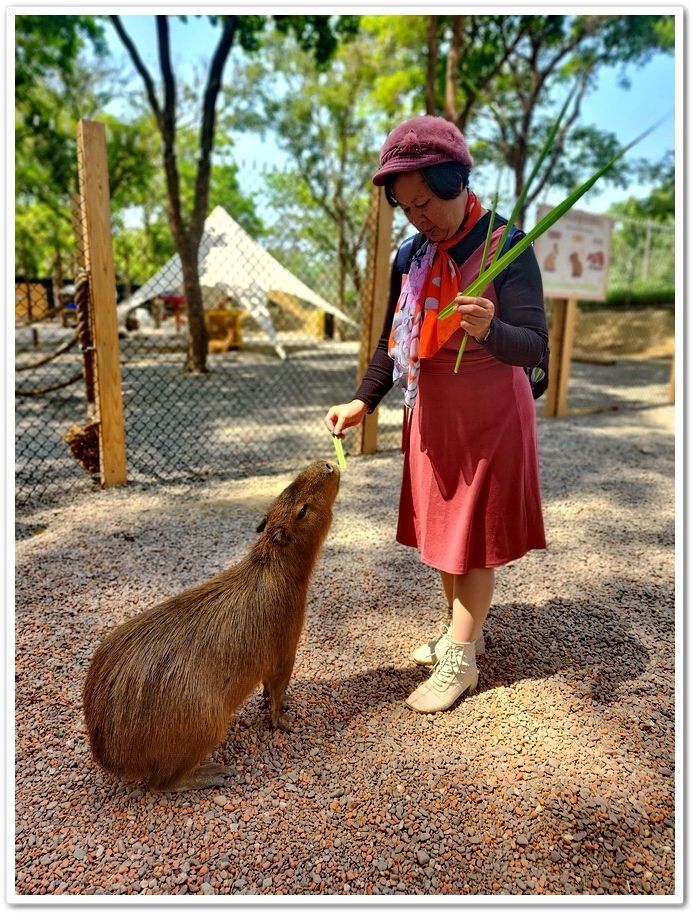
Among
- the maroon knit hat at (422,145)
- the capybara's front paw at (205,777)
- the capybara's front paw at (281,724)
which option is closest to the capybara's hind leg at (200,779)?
the capybara's front paw at (205,777)

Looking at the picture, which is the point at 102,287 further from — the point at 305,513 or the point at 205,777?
the point at 205,777

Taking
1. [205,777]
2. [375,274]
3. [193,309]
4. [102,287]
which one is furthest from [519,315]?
[193,309]

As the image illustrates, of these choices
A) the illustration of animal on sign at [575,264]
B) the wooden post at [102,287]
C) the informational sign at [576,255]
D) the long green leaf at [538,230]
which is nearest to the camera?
the long green leaf at [538,230]

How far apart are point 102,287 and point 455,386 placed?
315cm

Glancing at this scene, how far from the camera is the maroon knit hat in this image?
1675 millimetres

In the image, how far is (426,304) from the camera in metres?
1.93

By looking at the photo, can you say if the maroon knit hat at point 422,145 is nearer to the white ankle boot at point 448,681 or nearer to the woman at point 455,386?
the woman at point 455,386

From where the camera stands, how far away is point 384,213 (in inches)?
203

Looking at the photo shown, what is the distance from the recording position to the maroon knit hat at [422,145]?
167 centimetres

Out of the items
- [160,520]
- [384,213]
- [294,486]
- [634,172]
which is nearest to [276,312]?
[634,172]

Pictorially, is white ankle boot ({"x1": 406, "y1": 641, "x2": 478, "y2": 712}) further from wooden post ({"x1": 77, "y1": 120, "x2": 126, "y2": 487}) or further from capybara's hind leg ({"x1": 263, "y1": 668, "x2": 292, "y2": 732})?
wooden post ({"x1": 77, "y1": 120, "x2": 126, "y2": 487})
